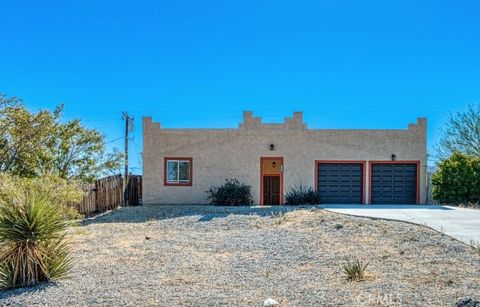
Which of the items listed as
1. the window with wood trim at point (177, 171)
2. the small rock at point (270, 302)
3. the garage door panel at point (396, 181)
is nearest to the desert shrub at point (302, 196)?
the garage door panel at point (396, 181)

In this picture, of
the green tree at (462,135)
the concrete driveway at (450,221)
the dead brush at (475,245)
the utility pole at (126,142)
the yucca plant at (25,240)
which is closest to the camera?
the yucca plant at (25,240)

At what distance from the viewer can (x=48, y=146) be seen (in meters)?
19.8

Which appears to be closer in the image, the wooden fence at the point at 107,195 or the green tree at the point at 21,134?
the green tree at the point at 21,134

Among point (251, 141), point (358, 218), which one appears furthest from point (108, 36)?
point (358, 218)

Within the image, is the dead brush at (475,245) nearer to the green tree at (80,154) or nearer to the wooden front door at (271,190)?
the wooden front door at (271,190)

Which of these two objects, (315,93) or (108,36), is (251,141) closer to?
(315,93)

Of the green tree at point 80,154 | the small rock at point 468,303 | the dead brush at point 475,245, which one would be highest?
the green tree at point 80,154

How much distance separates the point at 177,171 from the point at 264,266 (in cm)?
1372

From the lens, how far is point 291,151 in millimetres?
21672

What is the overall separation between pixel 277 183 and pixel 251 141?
7.56ft

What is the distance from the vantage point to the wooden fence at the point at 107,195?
19.5 metres

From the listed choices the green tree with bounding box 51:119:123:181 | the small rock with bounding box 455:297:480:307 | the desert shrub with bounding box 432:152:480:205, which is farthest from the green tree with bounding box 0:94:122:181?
the desert shrub with bounding box 432:152:480:205

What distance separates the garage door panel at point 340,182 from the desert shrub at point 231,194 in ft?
10.9

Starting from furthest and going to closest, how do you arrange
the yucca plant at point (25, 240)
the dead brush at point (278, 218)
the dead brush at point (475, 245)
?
the dead brush at point (278, 218) → the dead brush at point (475, 245) → the yucca plant at point (25, 240)
